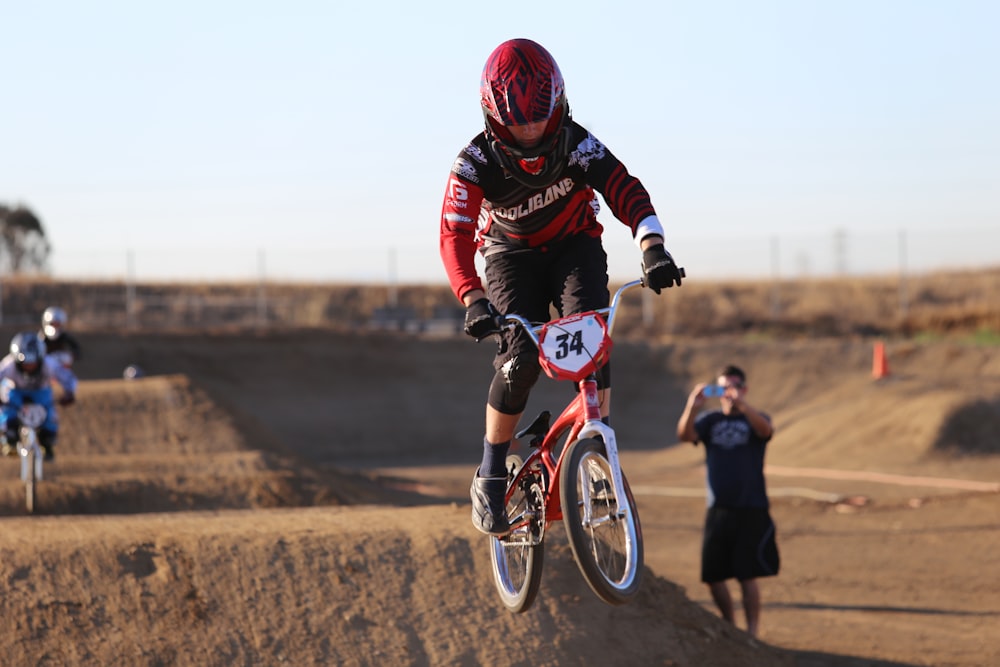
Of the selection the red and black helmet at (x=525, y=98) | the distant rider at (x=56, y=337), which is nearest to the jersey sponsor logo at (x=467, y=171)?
the red and black helmet at (x=525, y=98)

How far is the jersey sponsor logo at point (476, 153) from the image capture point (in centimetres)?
626

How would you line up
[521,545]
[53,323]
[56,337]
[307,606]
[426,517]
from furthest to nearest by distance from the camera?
[56,337] → [53,323] → [426,517] → [307,606] → [521,545]

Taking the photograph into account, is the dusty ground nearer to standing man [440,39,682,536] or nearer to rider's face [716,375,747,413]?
rider's face [716,375,747,413]

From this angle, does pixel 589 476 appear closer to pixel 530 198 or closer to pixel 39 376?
pixel 530 198

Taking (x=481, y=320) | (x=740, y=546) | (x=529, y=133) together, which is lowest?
(x=740, y=546)

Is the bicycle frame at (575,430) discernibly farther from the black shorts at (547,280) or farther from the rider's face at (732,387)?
the rider's face at (732,387)

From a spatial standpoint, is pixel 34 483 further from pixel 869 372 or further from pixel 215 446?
pixel 869 372

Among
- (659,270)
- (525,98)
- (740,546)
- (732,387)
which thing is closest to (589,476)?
(659,270)

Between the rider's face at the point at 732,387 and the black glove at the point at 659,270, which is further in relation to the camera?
the rider's face at the point at 732,387

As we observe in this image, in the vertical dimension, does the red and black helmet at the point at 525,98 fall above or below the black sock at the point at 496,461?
above

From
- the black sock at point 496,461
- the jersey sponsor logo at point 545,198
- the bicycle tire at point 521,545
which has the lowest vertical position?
the bicycle tire at point 521,545

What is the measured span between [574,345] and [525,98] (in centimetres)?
127

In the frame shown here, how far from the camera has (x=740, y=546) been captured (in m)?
11.6

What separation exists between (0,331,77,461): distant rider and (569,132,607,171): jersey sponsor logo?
1159 centimetres
